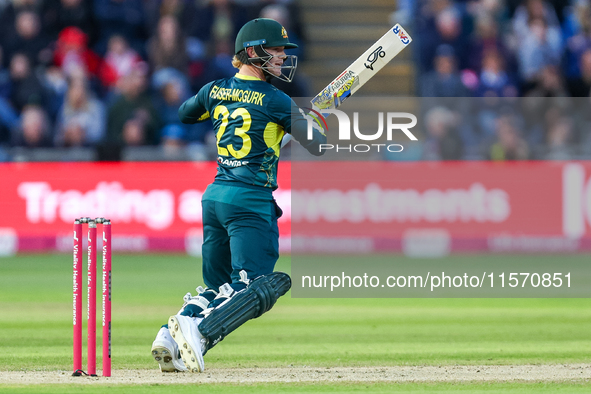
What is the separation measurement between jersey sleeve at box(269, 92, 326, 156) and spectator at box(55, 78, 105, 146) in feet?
30.1

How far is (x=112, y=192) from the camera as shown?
13.9 m

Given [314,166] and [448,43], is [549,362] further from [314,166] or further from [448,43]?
[448,43]

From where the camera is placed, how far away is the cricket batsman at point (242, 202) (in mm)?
5949

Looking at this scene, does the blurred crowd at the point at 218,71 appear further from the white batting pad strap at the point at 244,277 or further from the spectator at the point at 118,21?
the white batting pad strap at the point at 244,277

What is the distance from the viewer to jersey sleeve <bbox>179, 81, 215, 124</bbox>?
6422mm

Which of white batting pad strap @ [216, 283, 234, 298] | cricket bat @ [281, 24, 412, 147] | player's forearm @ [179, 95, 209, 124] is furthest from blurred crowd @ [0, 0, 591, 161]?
white batting pad strap @ [216, 283, 234, 298]

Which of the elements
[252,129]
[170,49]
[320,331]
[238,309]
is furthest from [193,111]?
[170,49]

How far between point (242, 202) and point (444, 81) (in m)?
9.55

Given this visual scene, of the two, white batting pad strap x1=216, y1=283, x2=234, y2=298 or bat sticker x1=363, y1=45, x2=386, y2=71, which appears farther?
bat sticker x1=363, y1=45, x2=386, y2=71

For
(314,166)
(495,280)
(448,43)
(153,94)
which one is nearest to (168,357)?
(495,280)

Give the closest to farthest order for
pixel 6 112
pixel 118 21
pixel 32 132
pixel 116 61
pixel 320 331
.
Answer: pixel 320 331 < pixel 32 132 < pixel 6 112 < pixel 116 61 < pixel 118 21

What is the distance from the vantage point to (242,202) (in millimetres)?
6082

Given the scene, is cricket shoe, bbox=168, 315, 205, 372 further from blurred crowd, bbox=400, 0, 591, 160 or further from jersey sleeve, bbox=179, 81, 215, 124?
blurred crowd, bbox=400, 0, 591, 160

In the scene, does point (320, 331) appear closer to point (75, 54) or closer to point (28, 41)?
point (75, 54)
